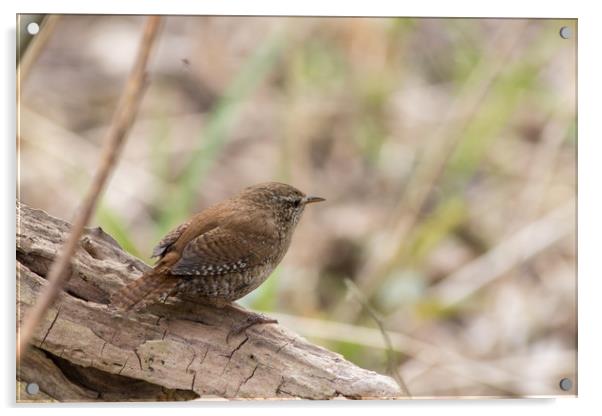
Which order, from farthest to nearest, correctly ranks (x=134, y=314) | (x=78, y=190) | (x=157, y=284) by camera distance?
(x=78, y=190)
(x=134, y=314)
(x=157, y=284)

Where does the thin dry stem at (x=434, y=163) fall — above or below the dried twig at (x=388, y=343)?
above

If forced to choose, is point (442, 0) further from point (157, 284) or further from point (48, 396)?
point (48, 396)

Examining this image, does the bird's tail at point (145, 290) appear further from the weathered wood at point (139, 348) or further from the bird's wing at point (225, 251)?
the weathered wood at point (139, 348)

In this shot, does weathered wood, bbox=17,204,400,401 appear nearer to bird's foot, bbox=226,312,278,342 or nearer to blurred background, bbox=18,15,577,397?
bird's foot, bbox=226,312,278,342

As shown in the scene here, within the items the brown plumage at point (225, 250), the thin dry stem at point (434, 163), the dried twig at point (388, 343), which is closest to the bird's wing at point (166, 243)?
the brown plumage at point (225, 250)

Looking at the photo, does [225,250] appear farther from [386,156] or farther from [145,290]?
[386,156]

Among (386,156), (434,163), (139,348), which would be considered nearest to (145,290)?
(139,348)

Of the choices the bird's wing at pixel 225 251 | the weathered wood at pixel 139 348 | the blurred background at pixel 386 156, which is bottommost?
the weathered wood at pixel 139 348
